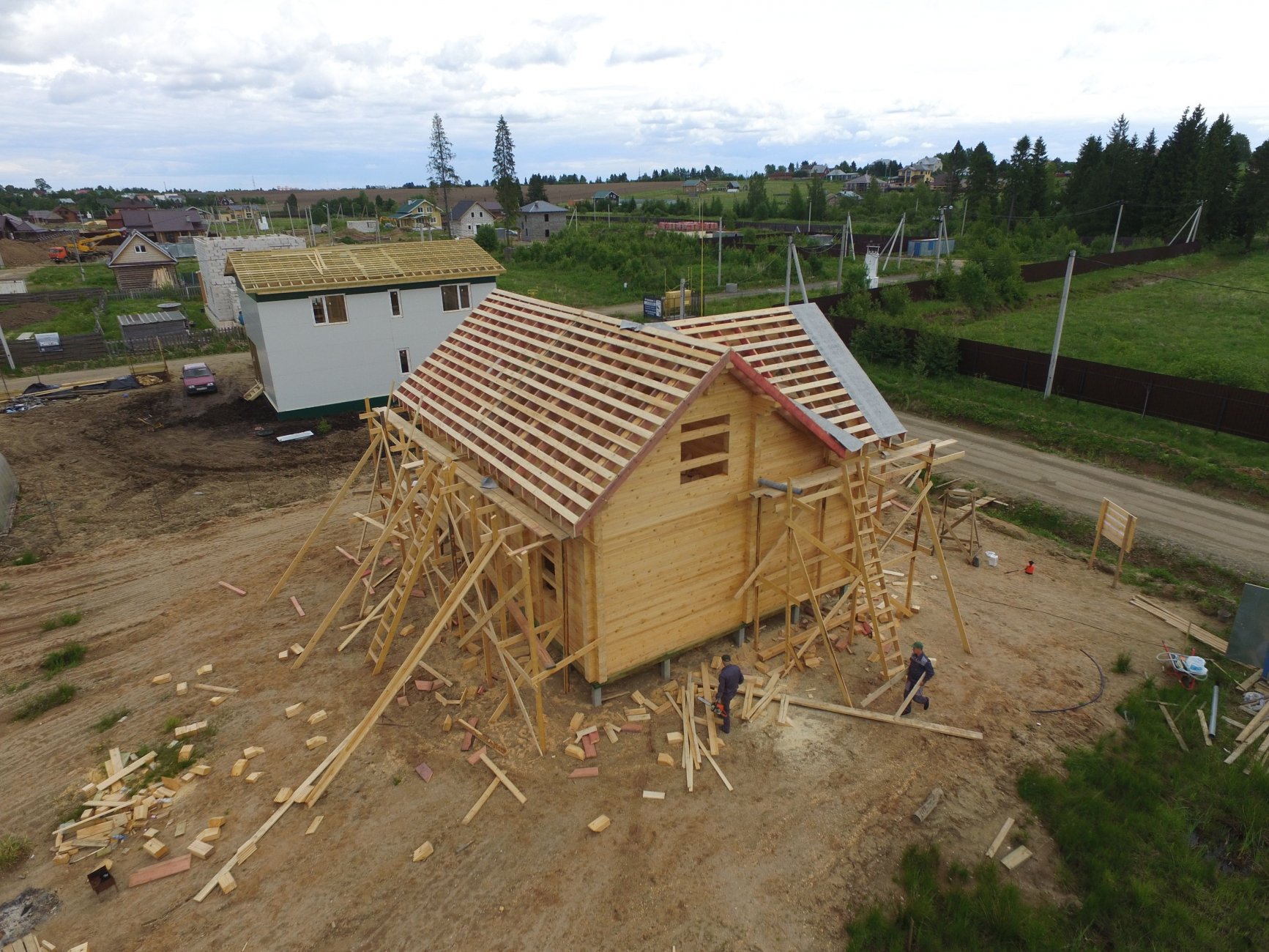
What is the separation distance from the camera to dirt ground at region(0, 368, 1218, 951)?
917cm

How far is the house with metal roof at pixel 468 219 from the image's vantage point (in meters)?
109

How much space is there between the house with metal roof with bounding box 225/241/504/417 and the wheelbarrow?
Answer: 25190 millimetres

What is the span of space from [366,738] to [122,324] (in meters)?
38.7

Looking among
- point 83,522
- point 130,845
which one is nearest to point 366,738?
point 130,845

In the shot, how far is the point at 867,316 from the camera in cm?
3562

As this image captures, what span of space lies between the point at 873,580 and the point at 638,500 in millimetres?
5362

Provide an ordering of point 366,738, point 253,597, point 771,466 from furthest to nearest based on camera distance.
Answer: point 253,597 → point 771,466 → point 366,738

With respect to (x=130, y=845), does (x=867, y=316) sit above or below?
above

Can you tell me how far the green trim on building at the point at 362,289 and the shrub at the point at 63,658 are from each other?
53.0 ft

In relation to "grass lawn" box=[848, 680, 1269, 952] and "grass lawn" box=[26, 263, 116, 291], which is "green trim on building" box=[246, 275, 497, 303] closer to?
"grass lawn" box=[848, 680, 1269, 952]

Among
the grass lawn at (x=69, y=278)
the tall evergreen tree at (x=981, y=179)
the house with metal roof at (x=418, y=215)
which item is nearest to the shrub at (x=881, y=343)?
the grass lawn at (x=69, y=278)

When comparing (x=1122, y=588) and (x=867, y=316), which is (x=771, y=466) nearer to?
(x=1122, y=588)

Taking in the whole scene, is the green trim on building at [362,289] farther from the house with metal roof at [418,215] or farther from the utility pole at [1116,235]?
the house with metal roof at [418,215]

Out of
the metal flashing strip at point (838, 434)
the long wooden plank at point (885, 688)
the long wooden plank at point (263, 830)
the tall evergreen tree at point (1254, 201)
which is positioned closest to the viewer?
the long wooden plank at point (263, 830)
